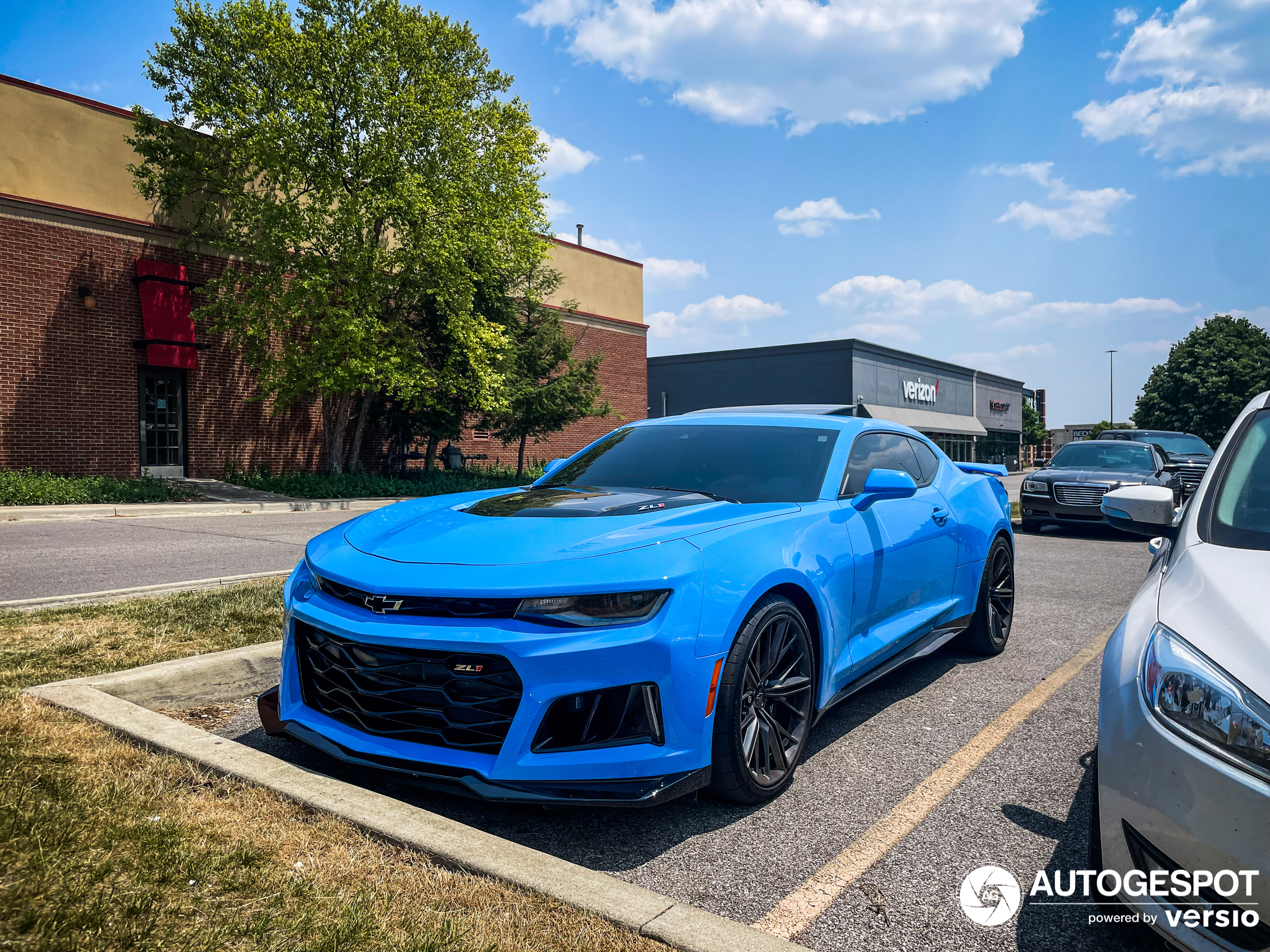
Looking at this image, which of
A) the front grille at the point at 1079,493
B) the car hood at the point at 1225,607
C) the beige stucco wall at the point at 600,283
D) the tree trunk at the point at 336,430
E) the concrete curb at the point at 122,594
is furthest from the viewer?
the beige stucco wall at the point at 600,283

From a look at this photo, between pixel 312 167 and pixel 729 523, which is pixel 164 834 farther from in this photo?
pixel 312 167

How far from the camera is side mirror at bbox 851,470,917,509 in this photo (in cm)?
395

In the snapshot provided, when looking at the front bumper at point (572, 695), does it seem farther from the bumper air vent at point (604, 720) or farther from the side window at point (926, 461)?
the side window at point (926, 461)

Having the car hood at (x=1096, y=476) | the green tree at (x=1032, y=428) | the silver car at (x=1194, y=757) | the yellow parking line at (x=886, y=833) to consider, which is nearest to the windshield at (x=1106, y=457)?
the car hood at (x=1096, y=476)

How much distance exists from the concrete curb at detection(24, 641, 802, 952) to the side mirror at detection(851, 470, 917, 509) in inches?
83.1

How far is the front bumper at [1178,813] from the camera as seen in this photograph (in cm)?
183

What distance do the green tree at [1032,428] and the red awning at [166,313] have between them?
70815 millimetres

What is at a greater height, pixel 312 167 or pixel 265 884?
pixel 312 167

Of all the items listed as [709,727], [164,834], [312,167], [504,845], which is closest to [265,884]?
[164,834]

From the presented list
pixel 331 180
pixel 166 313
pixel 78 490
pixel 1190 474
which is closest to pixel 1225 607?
pixel 1190 474

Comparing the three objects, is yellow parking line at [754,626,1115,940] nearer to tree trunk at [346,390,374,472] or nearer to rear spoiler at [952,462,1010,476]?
rear spoiler at [952,462,1010,476]

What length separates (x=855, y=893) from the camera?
2.67m

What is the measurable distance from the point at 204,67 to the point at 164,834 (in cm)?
2211

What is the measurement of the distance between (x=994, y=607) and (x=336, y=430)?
2053cm
